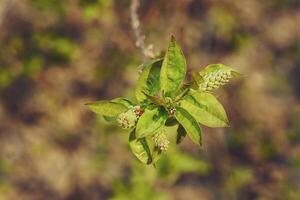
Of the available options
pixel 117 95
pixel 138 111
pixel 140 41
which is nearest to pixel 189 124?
pixel 138 111

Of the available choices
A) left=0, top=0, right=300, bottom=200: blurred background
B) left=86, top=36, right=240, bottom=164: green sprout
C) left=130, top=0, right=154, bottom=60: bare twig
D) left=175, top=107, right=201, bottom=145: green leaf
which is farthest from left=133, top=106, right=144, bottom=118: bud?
left=0, top=0, right=300, bottom=200: blurred background

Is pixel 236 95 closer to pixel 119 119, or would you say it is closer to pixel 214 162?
pixel 214 162

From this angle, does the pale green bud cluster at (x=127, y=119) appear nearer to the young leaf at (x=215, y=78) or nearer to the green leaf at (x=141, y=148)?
the green leaf at (x=141, y=148)

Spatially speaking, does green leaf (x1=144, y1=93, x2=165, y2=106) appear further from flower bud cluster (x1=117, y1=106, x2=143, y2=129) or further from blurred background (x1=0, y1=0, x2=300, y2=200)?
blurred background (x1=0, y1=0, x2=300, y2=200)

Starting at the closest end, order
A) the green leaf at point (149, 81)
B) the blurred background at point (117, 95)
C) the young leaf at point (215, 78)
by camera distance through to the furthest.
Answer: the young leaf at point (215, 78) → the green leaf at point (149, 81) → the blurred background at point (117, 95)

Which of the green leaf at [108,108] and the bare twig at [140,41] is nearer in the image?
the green leaf at [108,108]

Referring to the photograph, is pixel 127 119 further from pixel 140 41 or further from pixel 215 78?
pixel 140 41

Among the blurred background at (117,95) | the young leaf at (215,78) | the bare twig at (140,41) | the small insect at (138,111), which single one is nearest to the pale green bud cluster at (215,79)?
the young leaf at (215,78)
